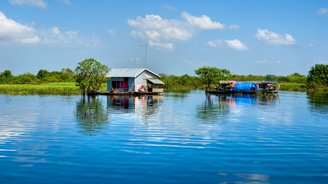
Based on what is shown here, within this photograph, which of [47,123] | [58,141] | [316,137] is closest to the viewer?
[58,141]

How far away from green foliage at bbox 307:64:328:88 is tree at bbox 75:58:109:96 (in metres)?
59.9

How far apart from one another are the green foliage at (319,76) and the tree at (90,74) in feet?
197

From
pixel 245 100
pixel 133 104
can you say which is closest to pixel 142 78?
pixel 245 100

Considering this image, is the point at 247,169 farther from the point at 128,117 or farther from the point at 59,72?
the point at 59,72

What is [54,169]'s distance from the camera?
1030 cm

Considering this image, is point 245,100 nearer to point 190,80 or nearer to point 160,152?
point 160,152

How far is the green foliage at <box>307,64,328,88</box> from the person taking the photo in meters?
91.9

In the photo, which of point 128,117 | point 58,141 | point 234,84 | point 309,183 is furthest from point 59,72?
point 309,183

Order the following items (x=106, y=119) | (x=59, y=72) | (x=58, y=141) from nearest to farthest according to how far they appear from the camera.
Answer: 1. (x=58, y=141)
2. (x=106, y=119)
3. (x=59, y=72)

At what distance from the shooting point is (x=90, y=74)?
5259cm

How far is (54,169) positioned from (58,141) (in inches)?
180

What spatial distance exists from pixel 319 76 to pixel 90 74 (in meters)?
63.0

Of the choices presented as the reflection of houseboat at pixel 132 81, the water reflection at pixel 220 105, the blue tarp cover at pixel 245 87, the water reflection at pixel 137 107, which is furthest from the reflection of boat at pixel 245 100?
the blue tarp cover at pixel 245 87

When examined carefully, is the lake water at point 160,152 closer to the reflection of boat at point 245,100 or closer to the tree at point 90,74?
the reflection of boat at point 245,100
